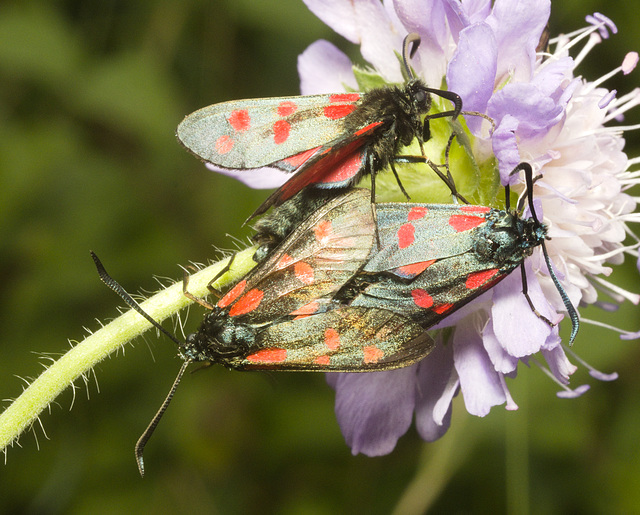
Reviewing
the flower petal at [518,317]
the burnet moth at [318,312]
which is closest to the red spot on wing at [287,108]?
the burnet moth at [318,312]

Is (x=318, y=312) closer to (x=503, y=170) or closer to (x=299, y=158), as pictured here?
(x=299, y=158)

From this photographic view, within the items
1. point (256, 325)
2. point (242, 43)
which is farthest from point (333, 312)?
point (242, 43)

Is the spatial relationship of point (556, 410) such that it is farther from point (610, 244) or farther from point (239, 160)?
point (239, 160)

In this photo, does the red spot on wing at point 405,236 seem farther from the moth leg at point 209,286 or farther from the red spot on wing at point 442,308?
the moth leg at point 209,286

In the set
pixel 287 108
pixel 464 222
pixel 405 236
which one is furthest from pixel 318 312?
pixel 287 108

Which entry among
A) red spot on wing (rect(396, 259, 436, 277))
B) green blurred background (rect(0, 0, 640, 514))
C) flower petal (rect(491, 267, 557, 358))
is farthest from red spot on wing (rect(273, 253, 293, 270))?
green blurred background (rect(0, 0, 640, 514))
